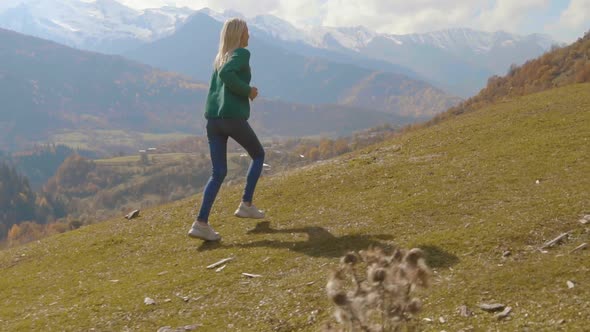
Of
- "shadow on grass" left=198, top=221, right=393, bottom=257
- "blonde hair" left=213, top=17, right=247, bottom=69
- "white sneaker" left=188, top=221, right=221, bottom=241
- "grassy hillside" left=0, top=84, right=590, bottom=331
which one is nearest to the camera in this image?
"grassy hillside" left=0, top=84, right=590, bottom=331

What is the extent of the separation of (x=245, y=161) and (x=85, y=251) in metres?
184

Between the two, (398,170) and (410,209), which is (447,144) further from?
(410,209)

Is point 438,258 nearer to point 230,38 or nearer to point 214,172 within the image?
point 214,172

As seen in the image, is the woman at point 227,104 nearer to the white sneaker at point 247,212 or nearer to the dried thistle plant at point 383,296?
the white sneaker at point 247,212

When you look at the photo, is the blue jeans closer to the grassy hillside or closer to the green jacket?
the green jacket

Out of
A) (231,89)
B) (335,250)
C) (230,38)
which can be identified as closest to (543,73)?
(230,38)

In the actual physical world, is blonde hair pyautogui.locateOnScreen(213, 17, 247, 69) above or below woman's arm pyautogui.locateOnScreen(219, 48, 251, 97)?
above

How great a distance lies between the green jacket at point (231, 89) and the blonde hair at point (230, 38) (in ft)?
0.73

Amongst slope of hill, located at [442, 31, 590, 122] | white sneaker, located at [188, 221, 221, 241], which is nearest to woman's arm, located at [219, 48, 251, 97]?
white sneaker, located at [188, 221, 221, 241]

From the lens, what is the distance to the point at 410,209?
1120cm

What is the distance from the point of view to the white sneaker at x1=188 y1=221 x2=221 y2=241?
36.1 feet

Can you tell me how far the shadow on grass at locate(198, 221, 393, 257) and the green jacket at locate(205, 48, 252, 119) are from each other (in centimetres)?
277

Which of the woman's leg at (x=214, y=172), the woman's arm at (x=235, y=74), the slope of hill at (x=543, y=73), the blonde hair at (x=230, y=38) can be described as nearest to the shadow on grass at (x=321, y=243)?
the woman's leg at (x=214, y=172)

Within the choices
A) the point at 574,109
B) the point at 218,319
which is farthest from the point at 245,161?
the point at 218,319
